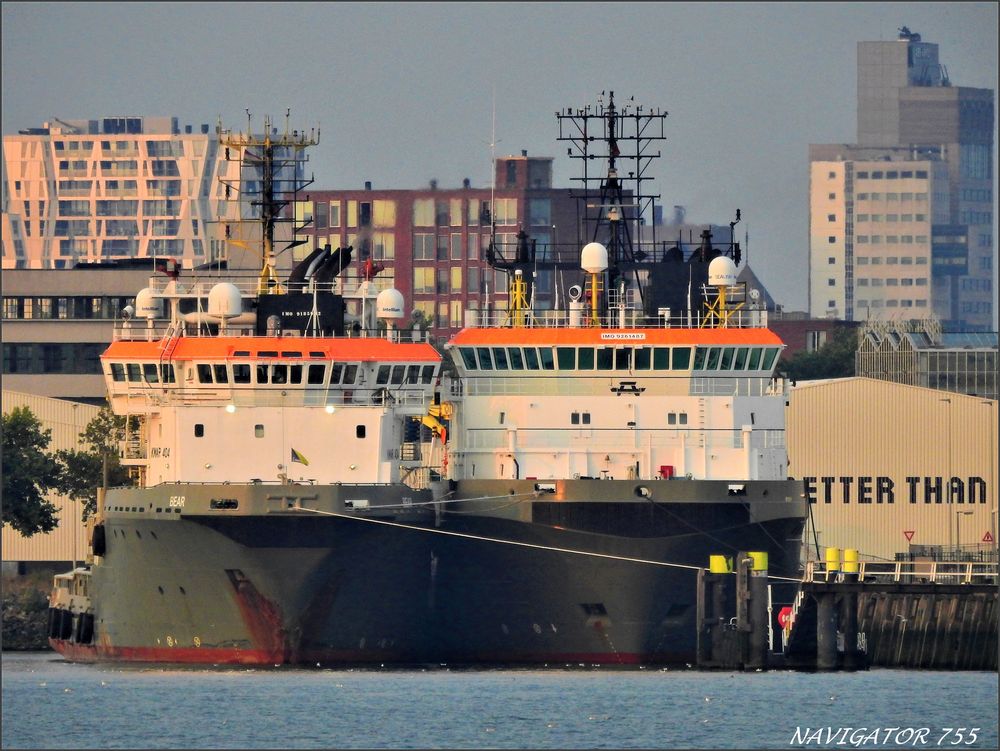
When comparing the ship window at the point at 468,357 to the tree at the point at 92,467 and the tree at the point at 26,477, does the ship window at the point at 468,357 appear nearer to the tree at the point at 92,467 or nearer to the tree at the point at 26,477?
the tree at the point at 92,467

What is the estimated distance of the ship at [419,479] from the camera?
243 ft

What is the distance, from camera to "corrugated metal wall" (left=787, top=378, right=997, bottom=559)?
112 metres

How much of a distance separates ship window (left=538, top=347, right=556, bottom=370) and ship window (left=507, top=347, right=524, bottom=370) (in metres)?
0.62

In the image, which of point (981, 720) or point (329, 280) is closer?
point (981, 720)

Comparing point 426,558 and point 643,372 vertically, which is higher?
point 643,372

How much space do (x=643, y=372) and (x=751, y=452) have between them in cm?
415

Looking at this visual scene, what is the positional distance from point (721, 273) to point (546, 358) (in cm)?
645

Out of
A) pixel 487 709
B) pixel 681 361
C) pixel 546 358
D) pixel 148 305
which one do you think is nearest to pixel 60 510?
pixel 148 305

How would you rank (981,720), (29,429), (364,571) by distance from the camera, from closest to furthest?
(981,720) → (364,571) → (29,429)

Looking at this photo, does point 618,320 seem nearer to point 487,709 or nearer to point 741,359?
point 741,359

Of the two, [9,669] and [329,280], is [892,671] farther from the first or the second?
[9,669]

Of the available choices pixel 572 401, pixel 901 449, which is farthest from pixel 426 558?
pixel 901 449

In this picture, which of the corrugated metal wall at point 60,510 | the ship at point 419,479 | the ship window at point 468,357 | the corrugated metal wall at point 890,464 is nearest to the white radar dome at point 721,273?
the ship at point 419,479

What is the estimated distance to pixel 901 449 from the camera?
111938mm
